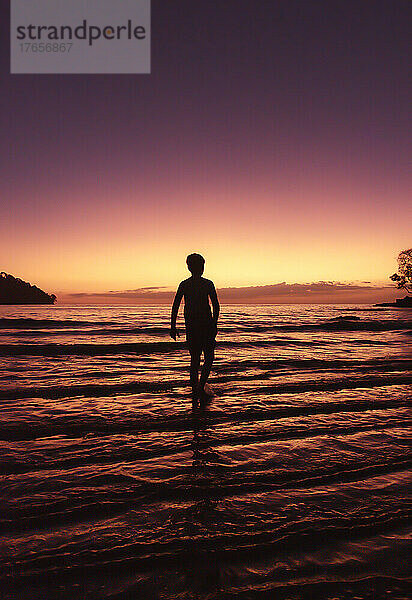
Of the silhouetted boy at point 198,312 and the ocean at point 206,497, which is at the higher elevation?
the silhouetted boy at point 198,312

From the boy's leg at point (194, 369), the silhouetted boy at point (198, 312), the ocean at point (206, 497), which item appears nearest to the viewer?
the ocean at point (206, 497)

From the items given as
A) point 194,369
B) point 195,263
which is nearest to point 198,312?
point 195,263

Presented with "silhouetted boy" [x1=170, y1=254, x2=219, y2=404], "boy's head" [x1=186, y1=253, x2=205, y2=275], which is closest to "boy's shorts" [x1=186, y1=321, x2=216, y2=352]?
"silhouetted boy" [x1=170, y1=254, x2=219, y2=404]

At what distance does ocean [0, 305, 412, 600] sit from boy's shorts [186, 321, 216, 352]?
1.07 m

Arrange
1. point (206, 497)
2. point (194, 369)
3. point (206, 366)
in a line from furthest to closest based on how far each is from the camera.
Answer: point (206, 366) < point (194, 369) < point (206, 497)

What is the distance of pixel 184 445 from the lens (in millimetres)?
4934

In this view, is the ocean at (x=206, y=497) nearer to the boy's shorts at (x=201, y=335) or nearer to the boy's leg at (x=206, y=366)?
the boy's leg at (x=206, y=366)

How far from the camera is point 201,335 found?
7.70 meters

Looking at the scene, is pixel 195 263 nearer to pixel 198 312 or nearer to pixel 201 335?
pixel 198 312

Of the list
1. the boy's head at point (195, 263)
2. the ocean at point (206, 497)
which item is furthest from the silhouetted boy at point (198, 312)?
the ocean at point (206, 497)

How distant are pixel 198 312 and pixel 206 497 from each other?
14.7 feet

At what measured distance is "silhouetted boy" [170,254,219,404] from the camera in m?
7.66

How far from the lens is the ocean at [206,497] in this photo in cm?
237

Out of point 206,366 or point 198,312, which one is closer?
point 198,312
